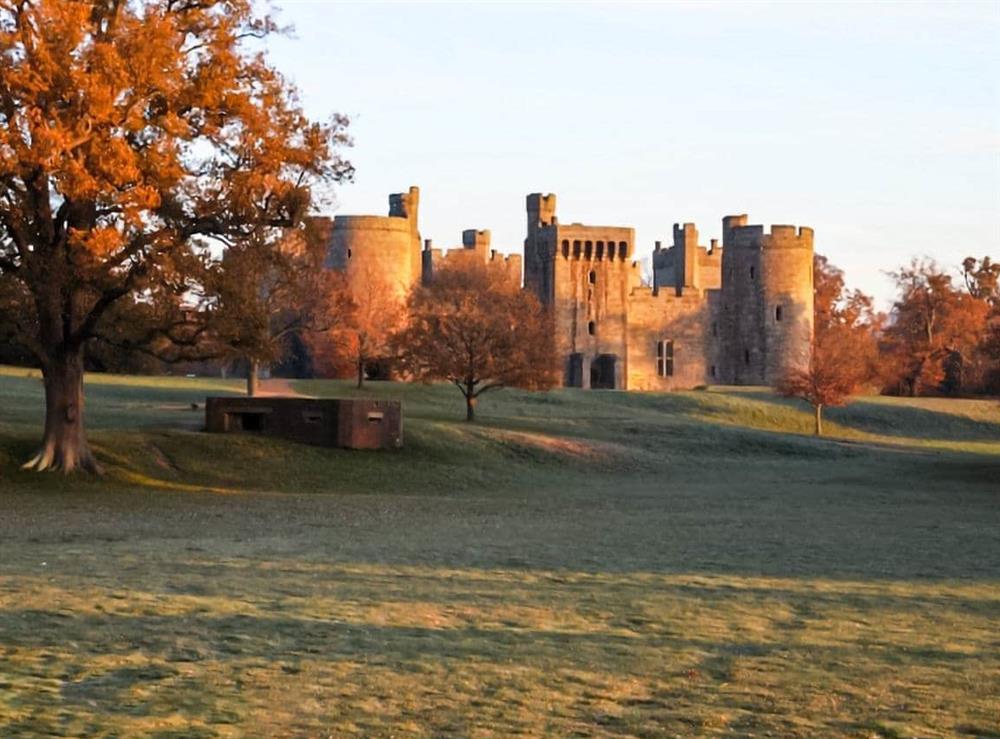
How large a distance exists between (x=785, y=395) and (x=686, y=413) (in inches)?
184

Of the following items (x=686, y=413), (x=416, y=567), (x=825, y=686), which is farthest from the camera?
(x=686, y=413)

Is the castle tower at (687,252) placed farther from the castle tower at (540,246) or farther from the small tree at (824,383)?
the small tree at (824,383)

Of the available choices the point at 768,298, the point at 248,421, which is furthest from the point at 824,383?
the point at 248,421

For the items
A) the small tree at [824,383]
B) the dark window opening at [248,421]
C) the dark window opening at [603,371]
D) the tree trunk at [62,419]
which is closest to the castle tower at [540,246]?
the dark window opening at [603,371]

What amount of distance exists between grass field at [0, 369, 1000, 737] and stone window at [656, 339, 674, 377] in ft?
202

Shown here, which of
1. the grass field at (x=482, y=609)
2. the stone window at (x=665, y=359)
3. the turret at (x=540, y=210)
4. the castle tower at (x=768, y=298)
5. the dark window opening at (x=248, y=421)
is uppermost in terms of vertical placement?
the turret at (x=540, y=210)

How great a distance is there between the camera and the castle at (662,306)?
305 ft

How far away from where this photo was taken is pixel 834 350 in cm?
8044

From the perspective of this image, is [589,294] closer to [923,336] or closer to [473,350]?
[923,336]

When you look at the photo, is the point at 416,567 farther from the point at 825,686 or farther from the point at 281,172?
the point at 281,172

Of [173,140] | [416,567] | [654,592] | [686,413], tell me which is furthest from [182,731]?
[686,413]

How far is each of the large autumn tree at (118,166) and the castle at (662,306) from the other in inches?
2333

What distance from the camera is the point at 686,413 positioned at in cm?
6738

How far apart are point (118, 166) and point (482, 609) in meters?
17.1
